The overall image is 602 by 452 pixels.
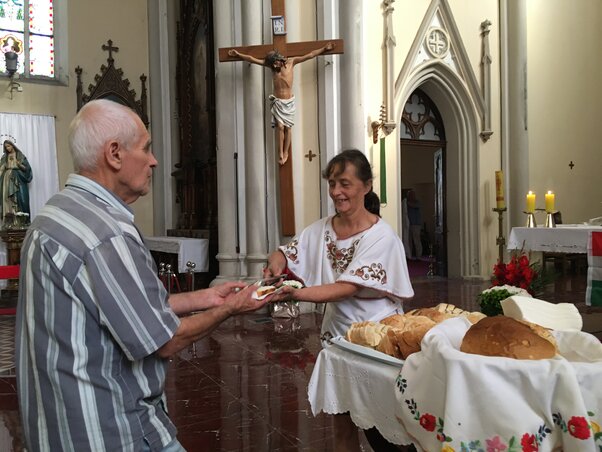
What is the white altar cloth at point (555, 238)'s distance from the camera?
213 inches

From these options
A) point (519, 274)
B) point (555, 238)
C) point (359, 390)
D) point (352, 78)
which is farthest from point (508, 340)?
point (352, 78)

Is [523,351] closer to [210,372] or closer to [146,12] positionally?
[210,372]

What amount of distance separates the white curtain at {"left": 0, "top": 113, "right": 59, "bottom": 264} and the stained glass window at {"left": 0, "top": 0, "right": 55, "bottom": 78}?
1.02 meters

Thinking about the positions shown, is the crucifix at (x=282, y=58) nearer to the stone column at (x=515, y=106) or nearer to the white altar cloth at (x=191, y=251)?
the white altar cloth at (x=191, y=251)

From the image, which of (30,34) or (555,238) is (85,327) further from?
(30,34)

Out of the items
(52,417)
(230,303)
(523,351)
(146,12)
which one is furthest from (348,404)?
(146,12)

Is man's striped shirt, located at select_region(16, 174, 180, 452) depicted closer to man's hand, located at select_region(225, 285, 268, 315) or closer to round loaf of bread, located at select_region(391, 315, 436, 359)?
man's hand, located at select_region(225, 285, 268, 315)

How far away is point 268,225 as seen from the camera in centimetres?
773

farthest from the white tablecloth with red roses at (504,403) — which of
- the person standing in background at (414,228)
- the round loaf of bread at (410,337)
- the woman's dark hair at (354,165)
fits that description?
the person standing in background at (414,228)

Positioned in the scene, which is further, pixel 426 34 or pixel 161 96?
pixel 161 96

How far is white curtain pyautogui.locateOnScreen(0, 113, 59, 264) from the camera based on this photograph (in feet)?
36.4

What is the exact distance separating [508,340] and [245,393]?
296cm

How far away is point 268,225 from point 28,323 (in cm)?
636

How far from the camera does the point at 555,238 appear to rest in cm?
579
